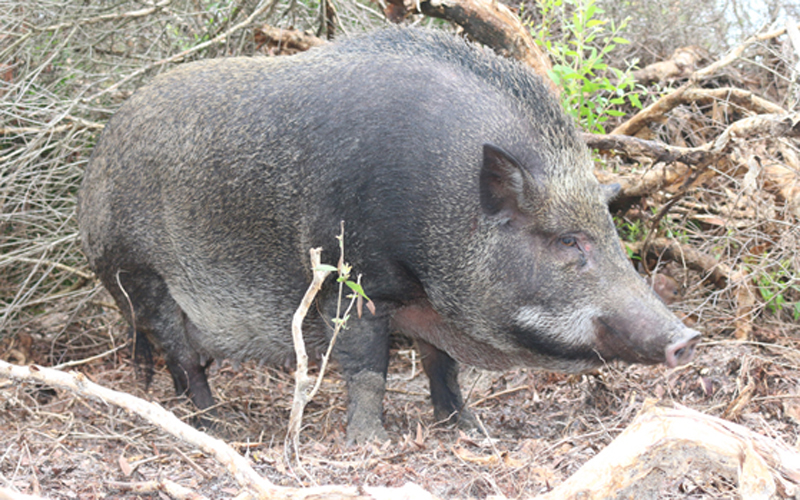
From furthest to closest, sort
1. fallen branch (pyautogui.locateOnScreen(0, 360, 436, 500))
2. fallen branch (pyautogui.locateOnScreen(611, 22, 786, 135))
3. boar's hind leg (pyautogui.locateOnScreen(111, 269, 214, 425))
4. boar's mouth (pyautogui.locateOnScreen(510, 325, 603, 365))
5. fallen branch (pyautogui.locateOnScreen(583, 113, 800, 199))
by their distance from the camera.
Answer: fallen branch (pyautogui.locateOnScreen(611, 22, 786, 135)) < boar's hind leg (pyautogui.locateOnScreen(111, 269, 214, 425)) < fallen branch (pyautogui.locateOnScreen(583, 113, 800, 199)) < boar's mouth (pyautogui.locateOnScreen(510, 325, 603, 365)) < fallen branch (pyautogui.locateOnScreen(0, 360, 436, 500))

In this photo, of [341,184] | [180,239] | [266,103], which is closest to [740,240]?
[341,184]

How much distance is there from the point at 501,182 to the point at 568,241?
39 cm

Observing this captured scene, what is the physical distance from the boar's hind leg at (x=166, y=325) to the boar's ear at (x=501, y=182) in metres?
2.04

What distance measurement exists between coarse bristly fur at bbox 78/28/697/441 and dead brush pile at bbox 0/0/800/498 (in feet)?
1.38

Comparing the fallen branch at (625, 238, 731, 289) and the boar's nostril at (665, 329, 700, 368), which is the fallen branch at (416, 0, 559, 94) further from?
the boar's nostril at (665, 329, 700, 368)

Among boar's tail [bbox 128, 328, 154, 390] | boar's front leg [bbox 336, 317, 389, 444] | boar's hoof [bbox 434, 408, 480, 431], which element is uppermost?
boar's front leg [bbox 336, 317, 389, 444]

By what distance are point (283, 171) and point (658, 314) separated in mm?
1830

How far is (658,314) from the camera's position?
3.25 meters

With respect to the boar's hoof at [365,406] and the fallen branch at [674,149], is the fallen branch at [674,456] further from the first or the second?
the fallen branch at [674,149]

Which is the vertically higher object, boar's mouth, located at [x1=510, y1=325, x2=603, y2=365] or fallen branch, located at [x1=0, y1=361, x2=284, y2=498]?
boar's mouth, located at [x1=510, y1=325, x2=603, y2=365]

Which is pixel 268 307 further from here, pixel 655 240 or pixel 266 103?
pixel 655 240

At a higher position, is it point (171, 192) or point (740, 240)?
point (740, 240)

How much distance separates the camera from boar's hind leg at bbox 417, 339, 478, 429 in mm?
4320

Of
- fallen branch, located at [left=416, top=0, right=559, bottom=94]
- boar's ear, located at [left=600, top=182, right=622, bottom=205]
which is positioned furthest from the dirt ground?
fallen branch, located at [left=416, top=0, right=559, bottom=94]
